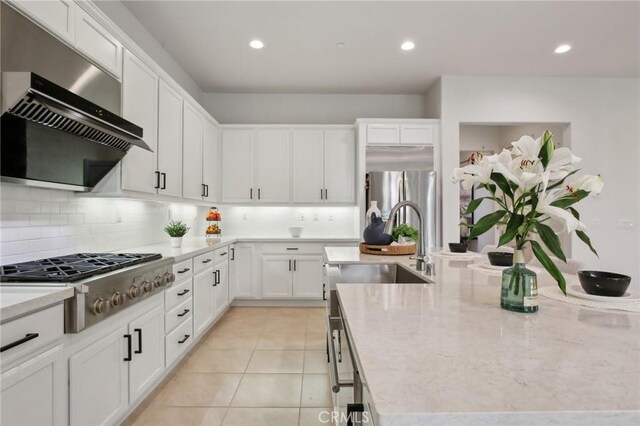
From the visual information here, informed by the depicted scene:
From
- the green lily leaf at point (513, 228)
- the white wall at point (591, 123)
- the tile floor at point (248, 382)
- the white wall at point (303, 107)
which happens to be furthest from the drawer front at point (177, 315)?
the white wall at point (591, 123)

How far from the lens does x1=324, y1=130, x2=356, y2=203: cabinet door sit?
14.9 feet

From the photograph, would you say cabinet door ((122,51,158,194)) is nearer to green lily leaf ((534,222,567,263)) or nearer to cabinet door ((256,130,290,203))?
cabinet door ((256,130,290,203))

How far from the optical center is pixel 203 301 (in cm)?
307

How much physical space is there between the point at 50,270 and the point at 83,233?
0.82 m

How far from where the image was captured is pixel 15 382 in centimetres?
115

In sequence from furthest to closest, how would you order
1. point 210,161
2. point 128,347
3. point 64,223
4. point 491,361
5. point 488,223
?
1. point 210,161
2. point 64,223
3. point 128,347
4. point 488,223
5. point 491,361

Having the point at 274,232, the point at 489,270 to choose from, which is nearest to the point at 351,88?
the point at 274,232

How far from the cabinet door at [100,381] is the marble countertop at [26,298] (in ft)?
1.01

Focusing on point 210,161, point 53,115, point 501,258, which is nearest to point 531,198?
point 501,258

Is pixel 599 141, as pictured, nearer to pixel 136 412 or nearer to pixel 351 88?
pixel 351 88

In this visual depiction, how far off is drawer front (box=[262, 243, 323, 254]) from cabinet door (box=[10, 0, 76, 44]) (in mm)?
2904

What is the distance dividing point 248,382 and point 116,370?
95 centimetres

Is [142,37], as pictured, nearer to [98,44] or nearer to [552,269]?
[98,44]

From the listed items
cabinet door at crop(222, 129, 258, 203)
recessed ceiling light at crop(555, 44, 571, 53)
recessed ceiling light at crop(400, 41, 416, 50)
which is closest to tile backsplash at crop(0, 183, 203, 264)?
cabinet door at crop(222, 129, 258, 203)
